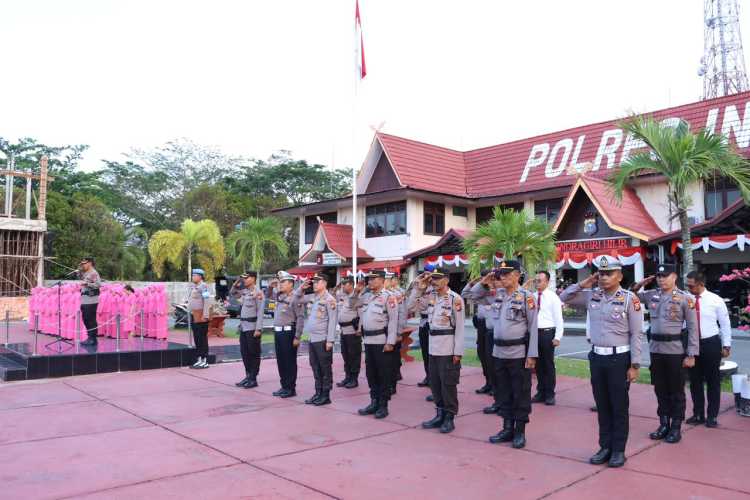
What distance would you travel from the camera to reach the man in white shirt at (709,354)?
6840 millimetres

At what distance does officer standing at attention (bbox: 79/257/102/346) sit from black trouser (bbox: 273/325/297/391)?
189 inches

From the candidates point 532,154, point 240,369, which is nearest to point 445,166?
point 532,154

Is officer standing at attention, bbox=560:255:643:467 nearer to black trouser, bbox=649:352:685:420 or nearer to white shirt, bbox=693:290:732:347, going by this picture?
black trouser, bbox=649:352:685:420

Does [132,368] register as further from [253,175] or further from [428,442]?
[253,175]

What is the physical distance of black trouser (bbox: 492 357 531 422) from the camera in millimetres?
6016

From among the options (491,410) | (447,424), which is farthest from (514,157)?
(447,424)

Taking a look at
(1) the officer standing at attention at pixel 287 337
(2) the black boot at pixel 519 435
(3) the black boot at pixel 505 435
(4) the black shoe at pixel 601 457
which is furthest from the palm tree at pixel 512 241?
(4) the black shoe at pixel 601 457

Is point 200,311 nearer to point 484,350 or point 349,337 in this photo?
point 349,337

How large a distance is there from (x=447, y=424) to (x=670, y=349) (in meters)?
2.48

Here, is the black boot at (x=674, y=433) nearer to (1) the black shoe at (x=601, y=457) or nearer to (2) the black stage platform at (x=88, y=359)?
(1) the black shoe at (x=601, y=457)

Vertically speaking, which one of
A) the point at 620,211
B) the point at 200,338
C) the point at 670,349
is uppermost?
the point at 620,211

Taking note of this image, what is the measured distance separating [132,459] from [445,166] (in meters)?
24.3

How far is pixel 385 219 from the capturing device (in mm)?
27547

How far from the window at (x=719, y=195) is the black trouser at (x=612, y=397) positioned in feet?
57.2
